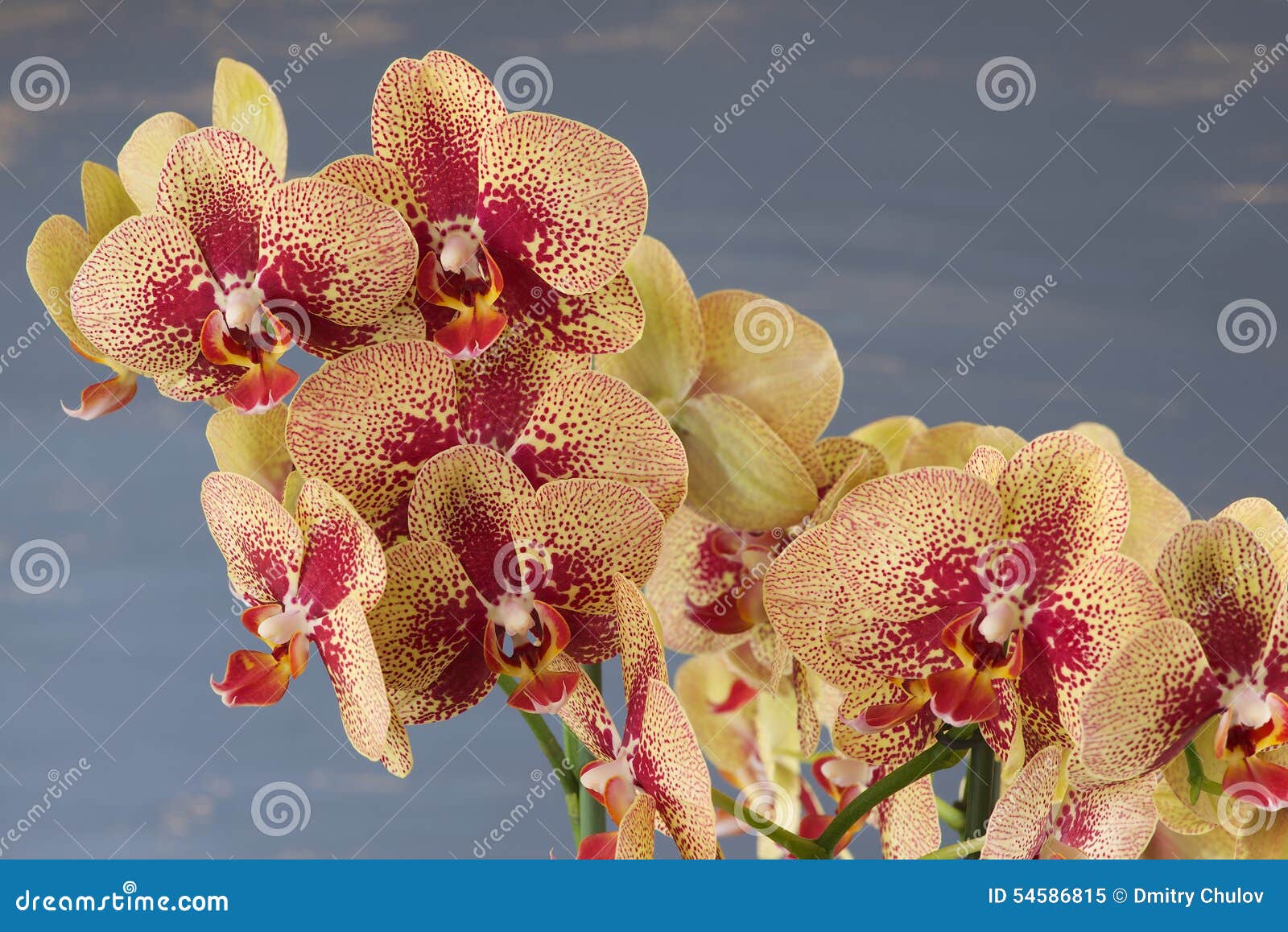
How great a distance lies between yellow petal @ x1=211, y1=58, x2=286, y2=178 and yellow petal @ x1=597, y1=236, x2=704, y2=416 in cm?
11

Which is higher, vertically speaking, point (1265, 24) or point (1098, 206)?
point (1265, 24)

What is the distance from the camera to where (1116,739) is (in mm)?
325

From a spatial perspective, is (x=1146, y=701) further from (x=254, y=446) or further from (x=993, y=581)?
(x=254, y=446)

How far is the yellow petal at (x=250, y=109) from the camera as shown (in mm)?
409

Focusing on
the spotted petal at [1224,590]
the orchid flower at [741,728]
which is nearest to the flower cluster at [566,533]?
the spotted petal at [1224,590]

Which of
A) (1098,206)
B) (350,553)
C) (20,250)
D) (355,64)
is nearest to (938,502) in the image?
(350,553)

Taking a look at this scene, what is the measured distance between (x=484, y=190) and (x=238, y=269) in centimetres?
7

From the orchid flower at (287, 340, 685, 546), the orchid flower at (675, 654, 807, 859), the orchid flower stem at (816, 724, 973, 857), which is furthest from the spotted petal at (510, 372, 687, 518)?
the orchid flower at (675, 654, 807, 859)

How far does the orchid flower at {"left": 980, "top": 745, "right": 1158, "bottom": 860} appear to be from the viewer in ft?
1.16

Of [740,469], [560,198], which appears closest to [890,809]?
[740,469]

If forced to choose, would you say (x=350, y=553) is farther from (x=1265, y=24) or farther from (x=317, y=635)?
(x=1265, y=24)

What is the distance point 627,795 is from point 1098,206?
4.73 ft

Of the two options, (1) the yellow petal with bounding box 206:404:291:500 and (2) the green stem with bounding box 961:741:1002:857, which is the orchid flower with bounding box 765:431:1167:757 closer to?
(2) the green stem with bounding box 961:741:1002:857

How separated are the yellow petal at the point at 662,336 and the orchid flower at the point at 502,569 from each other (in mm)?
81
